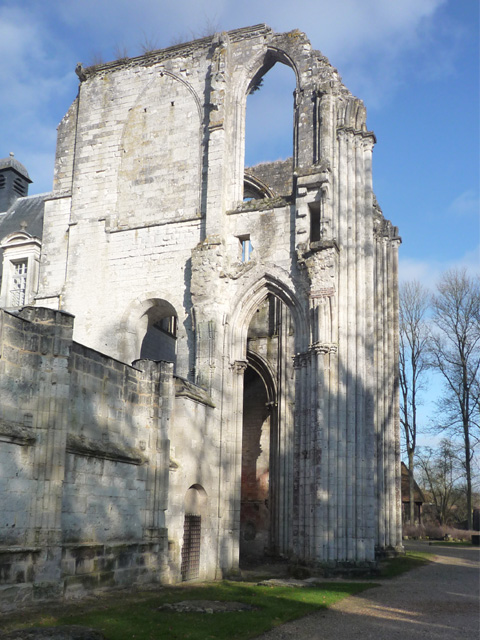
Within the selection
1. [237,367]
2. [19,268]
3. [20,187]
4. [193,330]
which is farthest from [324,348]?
[20,187]

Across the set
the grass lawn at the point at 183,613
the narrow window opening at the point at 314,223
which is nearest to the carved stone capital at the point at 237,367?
the narrow window opening at the point at 314,223

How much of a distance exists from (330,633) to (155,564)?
4.57 metres

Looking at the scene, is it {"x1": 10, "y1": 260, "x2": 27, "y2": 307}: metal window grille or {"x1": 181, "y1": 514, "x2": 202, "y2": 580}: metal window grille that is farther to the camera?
{"x1": 10, "y1": 260, "x2": 27, "y2": 307}: metal window grille

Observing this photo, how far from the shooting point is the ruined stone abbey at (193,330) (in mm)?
10570

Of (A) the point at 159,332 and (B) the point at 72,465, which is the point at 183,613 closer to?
(B) the point at 72,465

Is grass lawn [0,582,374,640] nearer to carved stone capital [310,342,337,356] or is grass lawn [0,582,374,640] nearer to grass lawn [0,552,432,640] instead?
grass lawn [0,552,432,640]

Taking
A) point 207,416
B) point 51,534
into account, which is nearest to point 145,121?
point 207,416

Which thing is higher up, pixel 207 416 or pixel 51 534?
pixel 207 416

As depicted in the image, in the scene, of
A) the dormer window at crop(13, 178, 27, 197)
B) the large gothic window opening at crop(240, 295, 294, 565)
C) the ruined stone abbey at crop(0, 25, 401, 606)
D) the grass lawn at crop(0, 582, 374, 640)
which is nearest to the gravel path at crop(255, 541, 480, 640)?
the grass lawn at crop(0, 582, 374, 640)

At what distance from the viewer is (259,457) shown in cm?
2342

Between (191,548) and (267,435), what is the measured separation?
9715 mm

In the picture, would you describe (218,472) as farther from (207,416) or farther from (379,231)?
(379,231)

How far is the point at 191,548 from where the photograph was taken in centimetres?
1414

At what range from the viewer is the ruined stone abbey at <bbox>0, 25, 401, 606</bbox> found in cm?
1057
